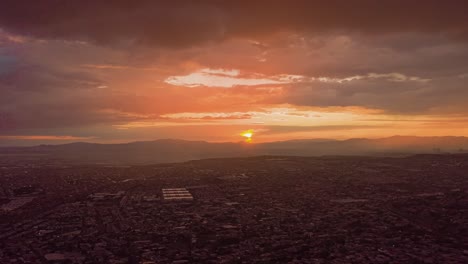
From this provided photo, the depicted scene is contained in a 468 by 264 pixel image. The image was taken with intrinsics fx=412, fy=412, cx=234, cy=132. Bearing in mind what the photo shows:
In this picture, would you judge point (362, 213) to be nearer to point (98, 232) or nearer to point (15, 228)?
point (98, 232)

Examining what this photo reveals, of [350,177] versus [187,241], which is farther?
[350,177]

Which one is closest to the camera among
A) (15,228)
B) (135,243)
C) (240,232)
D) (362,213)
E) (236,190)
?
(135,243)

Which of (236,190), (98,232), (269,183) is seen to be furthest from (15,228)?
(269,183)

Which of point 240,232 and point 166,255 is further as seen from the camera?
point 240,232

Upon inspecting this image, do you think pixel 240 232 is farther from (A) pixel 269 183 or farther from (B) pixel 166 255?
(A) pixel 269 183

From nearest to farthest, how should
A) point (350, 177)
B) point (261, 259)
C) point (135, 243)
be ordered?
point (261, 259) → point (135, 243) → point (350, 177)

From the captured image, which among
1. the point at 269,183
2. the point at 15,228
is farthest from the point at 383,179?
the point at 15,228
